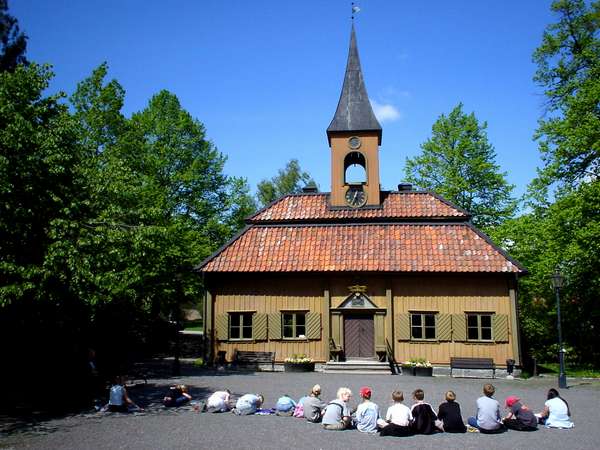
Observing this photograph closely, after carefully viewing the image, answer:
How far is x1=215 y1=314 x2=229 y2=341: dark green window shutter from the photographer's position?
78.3ft

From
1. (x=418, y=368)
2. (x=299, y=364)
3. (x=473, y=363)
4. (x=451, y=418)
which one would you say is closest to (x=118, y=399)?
(x=451, y=418)

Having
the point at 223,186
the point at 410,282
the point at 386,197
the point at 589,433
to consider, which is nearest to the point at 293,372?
the point at 410,282

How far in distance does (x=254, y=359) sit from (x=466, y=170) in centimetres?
1934

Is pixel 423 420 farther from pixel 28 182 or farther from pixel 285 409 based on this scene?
pixel 28 182

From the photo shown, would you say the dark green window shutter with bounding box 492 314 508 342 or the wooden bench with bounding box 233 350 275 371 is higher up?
the dark green window shutter with bounding box 492 314 508 342

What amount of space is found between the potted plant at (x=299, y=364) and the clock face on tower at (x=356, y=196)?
24.8ft

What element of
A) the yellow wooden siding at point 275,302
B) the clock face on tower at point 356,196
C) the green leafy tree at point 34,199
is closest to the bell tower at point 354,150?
the clock face on tower at point 356,196

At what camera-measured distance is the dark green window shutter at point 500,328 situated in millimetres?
22000

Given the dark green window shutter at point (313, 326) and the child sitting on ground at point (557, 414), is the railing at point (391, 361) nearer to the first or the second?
the dark green window shutter at point (313, 326)

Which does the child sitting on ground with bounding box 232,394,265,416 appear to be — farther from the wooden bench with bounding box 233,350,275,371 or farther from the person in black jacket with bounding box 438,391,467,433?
the wooden bench with bounding box 233,350,275,371

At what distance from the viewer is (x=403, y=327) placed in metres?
22.7

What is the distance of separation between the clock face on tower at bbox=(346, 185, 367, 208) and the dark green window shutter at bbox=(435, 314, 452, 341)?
648 cm

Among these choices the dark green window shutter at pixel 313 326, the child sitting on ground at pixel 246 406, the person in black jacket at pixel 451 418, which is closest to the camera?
the person in black jacket at pixel 451 418

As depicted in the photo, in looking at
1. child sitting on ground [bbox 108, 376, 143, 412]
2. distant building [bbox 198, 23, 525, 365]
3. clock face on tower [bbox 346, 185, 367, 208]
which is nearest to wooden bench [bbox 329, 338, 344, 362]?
distant building [bbox 198, 23, 525, 365]
